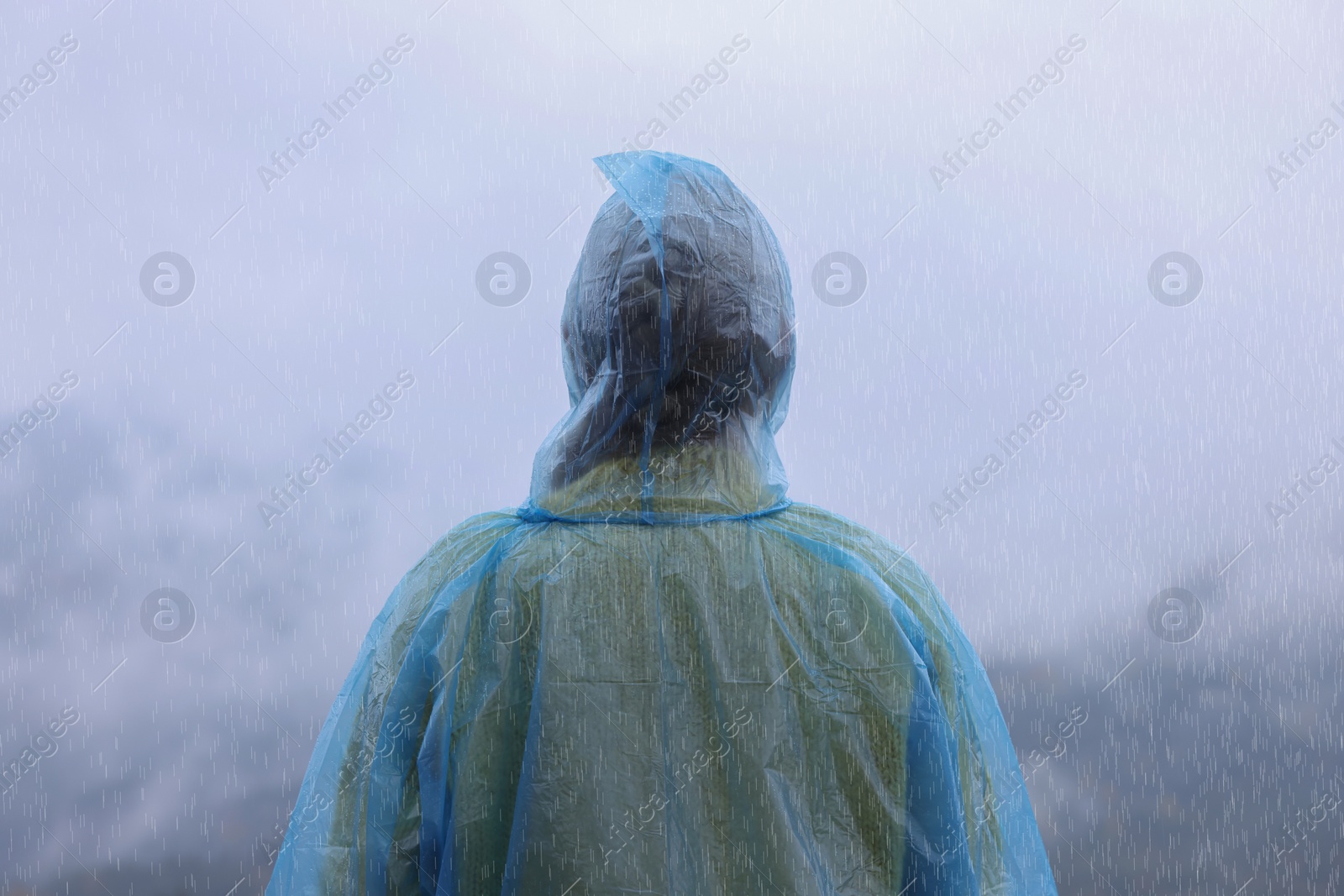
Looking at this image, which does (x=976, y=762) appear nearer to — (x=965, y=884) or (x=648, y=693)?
(x=965, y=884)

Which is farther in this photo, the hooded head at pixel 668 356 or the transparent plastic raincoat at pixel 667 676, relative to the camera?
the hooded head at pixel 668 356

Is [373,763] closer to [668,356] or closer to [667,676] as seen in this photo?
[667,676]

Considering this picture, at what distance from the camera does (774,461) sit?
1.11 metres

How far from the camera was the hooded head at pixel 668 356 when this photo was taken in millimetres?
1006

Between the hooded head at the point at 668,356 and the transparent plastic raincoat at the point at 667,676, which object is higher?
the hooded head at the point at 668,356

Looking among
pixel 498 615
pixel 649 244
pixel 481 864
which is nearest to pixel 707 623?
pixel 498 615

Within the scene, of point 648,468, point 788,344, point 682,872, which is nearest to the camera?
point 682,872

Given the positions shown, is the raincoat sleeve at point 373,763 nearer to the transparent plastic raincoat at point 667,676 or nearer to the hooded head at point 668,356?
the transparent plastic raincoat at point 667,676

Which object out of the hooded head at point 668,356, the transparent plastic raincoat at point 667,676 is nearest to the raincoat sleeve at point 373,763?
the transparent plastic raincoat at point 667,676

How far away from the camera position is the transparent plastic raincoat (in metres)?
0.88

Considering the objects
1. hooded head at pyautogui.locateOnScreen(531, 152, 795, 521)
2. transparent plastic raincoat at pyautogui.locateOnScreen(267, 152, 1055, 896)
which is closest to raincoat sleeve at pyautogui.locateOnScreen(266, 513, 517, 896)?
transparent plastic raincoat at pyautogui.locateOnScreen(267, 152, 1055, 896)

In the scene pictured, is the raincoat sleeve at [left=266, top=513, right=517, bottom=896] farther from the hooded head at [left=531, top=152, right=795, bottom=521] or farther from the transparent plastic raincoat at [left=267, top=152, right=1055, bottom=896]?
the hooded head at [left=531, top=152, right=795, bottom=521]

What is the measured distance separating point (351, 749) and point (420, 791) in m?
0.12

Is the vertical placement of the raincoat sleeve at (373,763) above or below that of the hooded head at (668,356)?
below
